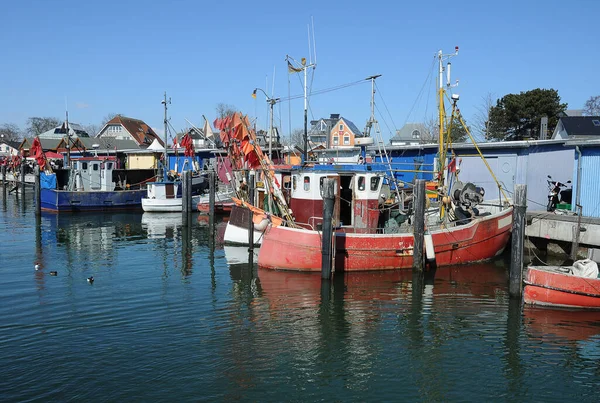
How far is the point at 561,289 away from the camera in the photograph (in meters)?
13.3

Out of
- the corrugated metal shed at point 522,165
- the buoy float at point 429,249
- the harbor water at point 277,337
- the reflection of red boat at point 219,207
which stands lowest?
the harbor water at point 277,337

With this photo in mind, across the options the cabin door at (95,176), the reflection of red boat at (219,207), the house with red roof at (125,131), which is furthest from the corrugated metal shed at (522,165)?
the house with red roof at (125,131)

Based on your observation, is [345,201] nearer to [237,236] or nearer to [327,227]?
[327,227]

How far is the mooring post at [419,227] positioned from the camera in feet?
55.3

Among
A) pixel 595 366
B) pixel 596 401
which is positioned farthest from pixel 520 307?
pixel 596 401

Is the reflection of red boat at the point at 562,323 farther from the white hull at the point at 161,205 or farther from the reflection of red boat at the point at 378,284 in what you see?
the white hull at the point at 161,205

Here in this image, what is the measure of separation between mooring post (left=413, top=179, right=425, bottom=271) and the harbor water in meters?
0.65

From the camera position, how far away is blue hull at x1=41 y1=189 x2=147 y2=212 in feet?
117

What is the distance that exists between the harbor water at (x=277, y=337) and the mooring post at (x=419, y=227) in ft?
2.13

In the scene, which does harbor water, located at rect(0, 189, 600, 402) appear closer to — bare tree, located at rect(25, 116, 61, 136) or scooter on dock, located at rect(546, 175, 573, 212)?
scooter on dock, located at rect(546, 175, 573, 212)

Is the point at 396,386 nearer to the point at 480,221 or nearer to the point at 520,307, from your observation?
the point at 520,307

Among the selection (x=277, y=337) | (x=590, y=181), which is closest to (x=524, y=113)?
(x=590, y=181)

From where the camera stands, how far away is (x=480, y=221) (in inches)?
747

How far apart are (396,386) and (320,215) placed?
9.82 metres
